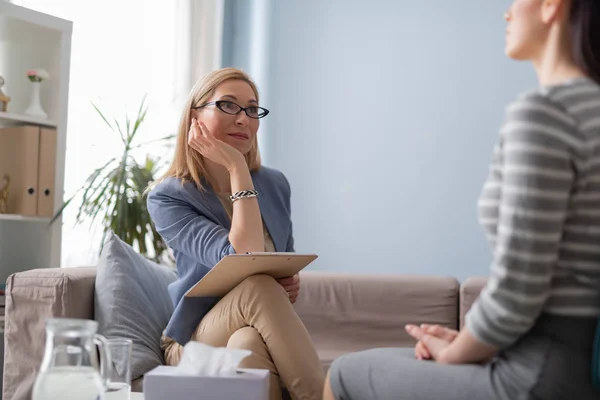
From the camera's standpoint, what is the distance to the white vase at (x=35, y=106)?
10.4ft

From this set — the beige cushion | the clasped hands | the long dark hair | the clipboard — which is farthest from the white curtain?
the long dark hair

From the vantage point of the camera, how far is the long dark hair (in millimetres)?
1077

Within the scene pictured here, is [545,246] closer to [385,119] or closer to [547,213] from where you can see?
[547,213]

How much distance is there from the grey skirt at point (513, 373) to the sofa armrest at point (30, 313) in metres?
1.28

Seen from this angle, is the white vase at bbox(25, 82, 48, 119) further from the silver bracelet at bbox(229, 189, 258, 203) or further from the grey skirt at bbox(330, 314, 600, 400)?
the grey skirt at bbox(330, 314, 600, 400)

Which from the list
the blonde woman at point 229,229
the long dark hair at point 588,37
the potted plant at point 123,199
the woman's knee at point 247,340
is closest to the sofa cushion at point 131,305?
the blonde woman at point 229,229

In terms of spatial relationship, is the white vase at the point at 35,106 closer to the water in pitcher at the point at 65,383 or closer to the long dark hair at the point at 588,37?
the water in pitcher at the point at 65,383

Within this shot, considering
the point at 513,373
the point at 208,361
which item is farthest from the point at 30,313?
the point at 513,373

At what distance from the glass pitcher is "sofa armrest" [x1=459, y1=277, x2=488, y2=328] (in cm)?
210

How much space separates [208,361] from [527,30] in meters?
0.83

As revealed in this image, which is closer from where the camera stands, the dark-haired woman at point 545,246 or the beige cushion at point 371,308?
the dark-haired woman at point 545,246

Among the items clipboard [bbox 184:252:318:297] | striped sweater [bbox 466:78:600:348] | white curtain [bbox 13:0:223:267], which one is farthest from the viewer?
white curtain [bbox 13:0:223:267]

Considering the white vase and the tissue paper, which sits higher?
the white vase

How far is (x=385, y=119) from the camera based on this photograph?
4203 mm
